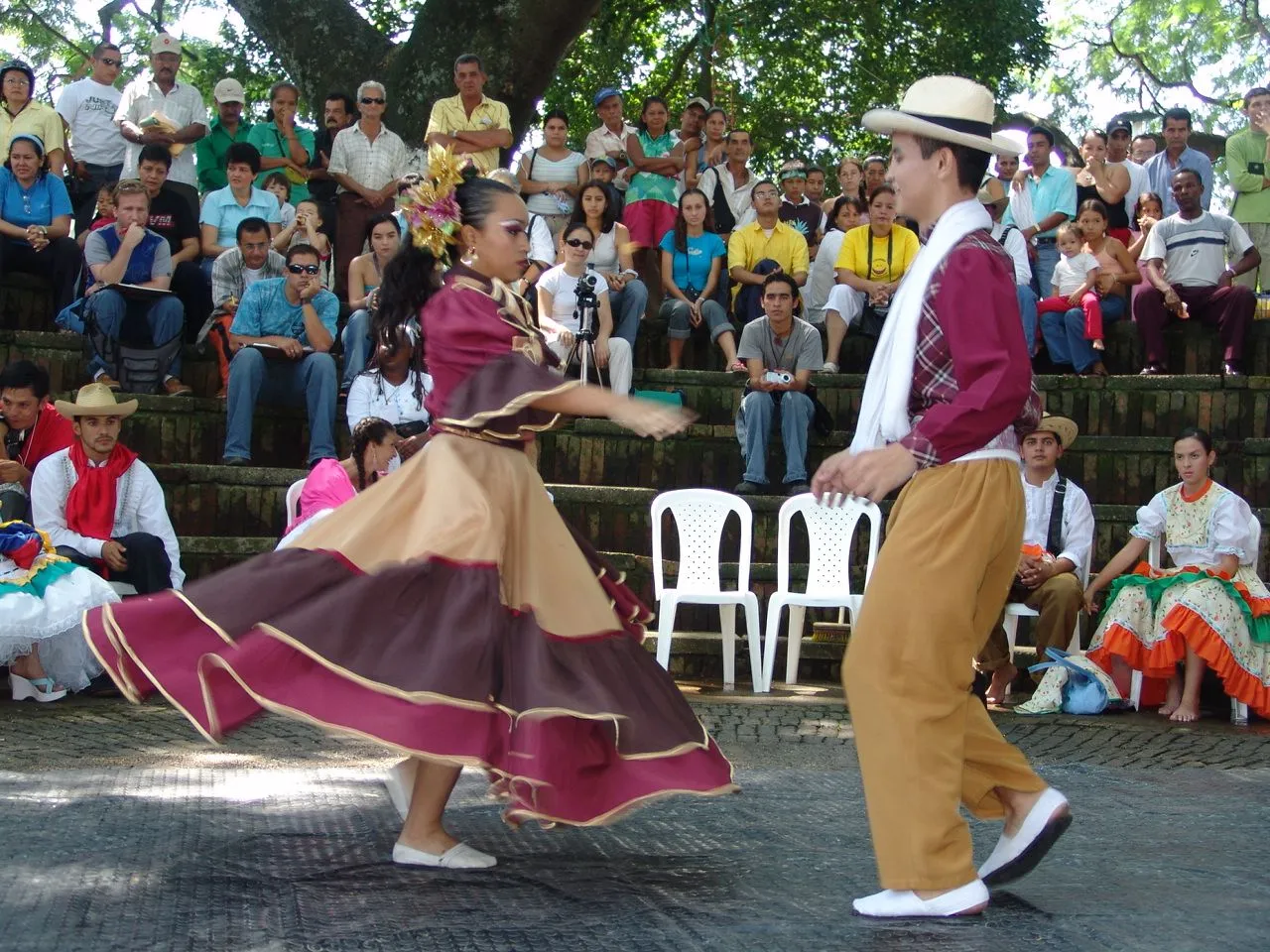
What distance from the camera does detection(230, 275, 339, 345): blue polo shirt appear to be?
11.7 m

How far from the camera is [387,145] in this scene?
14250 mm

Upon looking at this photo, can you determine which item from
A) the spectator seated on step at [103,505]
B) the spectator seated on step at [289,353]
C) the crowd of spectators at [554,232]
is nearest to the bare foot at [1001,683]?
the crowd of spectators at [554,232]

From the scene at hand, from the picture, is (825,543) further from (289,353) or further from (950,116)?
(950,116)

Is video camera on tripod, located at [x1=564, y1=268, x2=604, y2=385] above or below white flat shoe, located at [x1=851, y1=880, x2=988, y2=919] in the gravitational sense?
above

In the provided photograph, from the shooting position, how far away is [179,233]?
507 inches

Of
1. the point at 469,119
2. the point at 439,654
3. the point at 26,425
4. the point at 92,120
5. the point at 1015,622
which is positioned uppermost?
the point at 469,119

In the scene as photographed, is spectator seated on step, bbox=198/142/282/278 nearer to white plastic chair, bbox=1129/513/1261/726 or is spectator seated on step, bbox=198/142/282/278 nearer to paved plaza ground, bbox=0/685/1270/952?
paved plaza ground, bbox=0/685/1270/952

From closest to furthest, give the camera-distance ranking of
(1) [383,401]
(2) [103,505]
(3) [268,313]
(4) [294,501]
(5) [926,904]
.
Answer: (5) [926,904]
(4) [294,501]
(2) [103,505]
(1) [383,401]
(3) [268,313]

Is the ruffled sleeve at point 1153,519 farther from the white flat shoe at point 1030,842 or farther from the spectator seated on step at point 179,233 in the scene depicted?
the spectator seated on step at point 179,233

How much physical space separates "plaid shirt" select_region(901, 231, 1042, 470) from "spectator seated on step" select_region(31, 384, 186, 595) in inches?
232

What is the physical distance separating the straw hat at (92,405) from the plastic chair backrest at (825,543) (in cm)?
413

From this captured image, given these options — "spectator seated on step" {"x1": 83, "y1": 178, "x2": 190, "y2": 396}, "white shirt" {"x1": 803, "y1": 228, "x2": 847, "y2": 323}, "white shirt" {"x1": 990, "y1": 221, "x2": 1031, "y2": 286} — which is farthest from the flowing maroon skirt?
"white shirt" {"x1": 803, "y1": 228, "x2": 847, "y2": 323}

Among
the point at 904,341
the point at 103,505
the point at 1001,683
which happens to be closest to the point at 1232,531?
the point at 1001,683

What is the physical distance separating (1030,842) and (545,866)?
1.38 m
